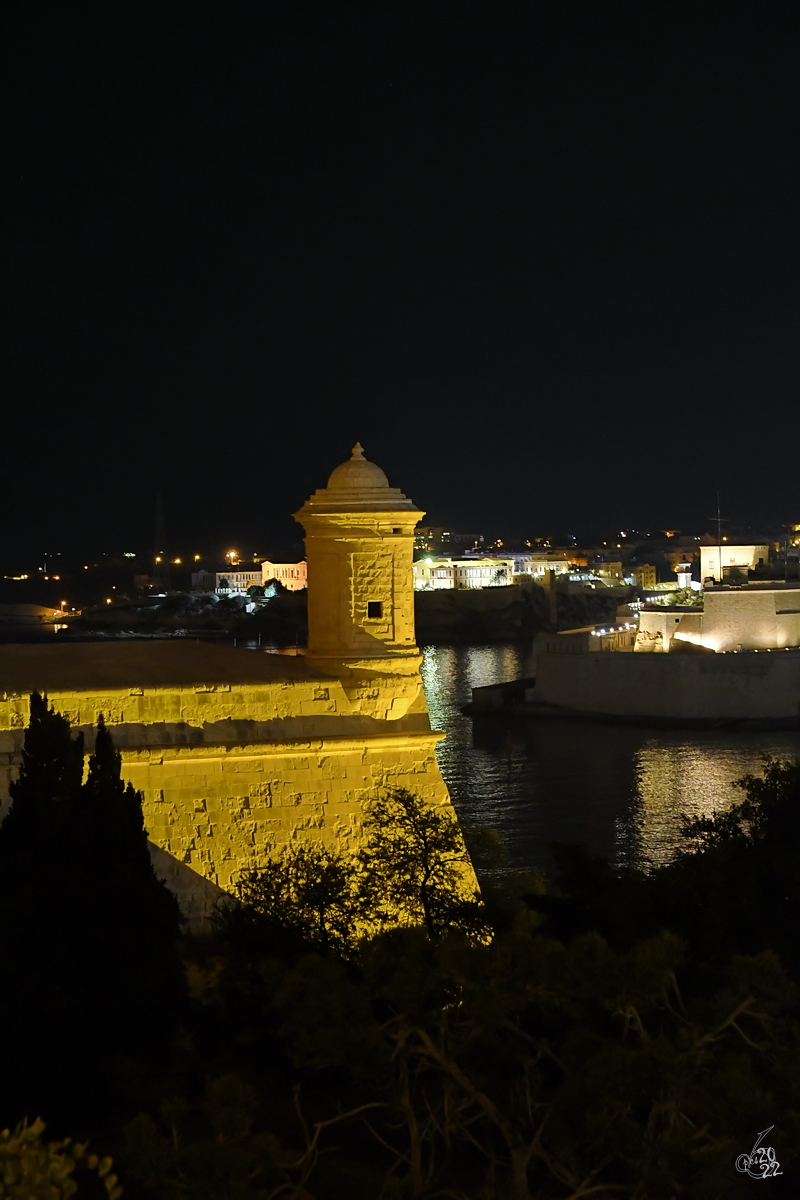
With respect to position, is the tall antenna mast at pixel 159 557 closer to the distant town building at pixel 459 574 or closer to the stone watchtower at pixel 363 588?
the distant town building at pixel 459 574

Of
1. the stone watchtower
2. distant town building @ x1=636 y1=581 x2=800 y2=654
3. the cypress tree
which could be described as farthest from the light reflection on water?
the cypress tree

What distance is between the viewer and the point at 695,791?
17.1 meters

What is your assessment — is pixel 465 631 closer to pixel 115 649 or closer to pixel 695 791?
pixel 695 791

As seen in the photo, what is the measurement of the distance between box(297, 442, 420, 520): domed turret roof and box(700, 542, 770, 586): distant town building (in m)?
29.9

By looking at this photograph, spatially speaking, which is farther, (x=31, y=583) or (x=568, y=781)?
(x=31, y=583)

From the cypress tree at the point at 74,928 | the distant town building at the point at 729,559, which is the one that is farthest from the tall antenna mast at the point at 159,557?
the cypress tree at the point at 74,928

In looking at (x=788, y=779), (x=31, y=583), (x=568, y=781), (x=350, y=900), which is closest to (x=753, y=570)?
(x=568, y=781)

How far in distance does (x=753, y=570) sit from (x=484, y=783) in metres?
17.9

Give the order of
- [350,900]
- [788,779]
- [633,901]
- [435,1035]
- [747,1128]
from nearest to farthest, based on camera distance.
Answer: [747,1128] → [435,1035] → [350,900] → [633,901] → [788,779]

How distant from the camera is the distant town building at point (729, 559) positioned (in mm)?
35531

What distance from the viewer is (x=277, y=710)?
5586mm
